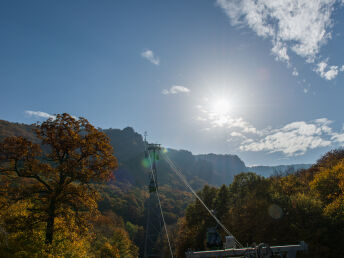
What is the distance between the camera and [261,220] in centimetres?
2431

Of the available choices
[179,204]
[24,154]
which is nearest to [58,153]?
[24,154]

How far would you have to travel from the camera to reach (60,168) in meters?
11.7

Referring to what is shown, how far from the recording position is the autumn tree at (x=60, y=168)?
11086 millimetres

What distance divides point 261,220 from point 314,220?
5948 mm

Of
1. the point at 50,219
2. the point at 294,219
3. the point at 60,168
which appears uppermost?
the point at 60,168

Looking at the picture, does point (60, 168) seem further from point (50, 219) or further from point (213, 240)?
point (213, 240)

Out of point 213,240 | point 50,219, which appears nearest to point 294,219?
point 213,240

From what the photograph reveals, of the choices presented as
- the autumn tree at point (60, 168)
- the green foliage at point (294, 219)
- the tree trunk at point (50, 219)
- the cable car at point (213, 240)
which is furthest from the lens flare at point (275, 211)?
the tree trunk at point (50, 219)

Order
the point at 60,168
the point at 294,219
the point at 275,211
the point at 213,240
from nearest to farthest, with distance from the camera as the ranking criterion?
1. the point at 60,168
2. the point at 213,240
3. the point at 294,219
4. the point at 275,211

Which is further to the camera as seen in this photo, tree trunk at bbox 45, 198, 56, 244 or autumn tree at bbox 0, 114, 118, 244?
tree trunk at bbox 45, 198, 56, 244

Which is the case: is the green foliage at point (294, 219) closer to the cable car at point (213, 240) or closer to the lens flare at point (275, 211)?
the lens flare at point (275, 211)

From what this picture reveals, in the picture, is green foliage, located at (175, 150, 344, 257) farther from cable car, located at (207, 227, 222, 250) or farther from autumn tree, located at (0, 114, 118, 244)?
autumn tree, located at (0, 114, 118, 244)

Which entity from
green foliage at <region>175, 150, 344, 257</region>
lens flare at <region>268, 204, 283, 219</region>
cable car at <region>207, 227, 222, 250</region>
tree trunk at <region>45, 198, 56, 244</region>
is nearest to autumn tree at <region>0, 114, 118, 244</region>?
tree trunk at <region>45, 198, 56, 244</region>

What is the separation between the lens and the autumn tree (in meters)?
11.1
